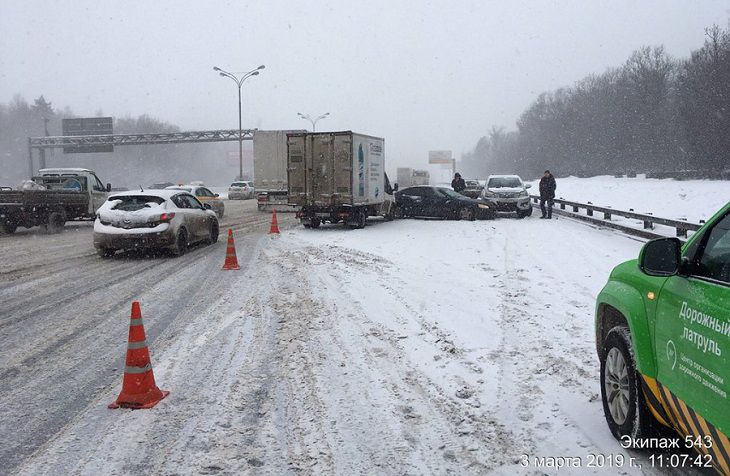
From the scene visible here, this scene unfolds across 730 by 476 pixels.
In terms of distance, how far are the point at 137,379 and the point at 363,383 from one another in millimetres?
1874

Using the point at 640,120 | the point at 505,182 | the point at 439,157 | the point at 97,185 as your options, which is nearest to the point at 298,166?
the point at 97,185

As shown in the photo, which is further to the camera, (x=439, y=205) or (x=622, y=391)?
(x=439, y=205)

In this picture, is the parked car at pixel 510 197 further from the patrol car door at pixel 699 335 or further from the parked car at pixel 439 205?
the patrol car door at pixel 699 335

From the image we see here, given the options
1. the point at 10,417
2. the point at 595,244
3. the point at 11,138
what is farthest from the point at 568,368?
the point at 11,138

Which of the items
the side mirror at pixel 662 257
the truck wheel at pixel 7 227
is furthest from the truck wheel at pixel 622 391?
the truck wheel at pixel 7 227

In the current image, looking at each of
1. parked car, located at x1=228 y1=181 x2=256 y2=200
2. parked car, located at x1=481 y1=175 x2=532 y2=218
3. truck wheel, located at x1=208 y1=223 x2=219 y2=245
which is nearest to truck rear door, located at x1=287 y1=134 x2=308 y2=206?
truck wheel, located at x1=208 y1=223 x2=219 y2=245

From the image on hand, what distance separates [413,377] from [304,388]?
987 mm

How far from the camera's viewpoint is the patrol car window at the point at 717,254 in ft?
9.49

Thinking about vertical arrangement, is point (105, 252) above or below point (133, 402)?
above

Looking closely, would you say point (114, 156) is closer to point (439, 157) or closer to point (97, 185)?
point (439, 157)

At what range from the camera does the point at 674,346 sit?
309 centimetres

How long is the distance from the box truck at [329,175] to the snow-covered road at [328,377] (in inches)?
327

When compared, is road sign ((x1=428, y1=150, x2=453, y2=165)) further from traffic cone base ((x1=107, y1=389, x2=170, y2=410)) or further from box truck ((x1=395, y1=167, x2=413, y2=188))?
traffic cone base ((x1=107, y1=389, x2=170, y2=410))

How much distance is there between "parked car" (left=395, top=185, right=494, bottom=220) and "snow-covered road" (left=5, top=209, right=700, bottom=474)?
37.7 feet
